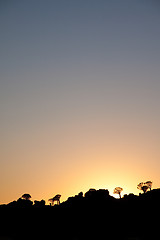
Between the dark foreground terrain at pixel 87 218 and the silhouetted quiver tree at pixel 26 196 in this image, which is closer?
the dark foreground terrain at pixel 87 218

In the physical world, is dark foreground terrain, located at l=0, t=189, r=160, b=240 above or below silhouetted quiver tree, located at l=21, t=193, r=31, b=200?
below

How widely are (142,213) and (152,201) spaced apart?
19.2 ft

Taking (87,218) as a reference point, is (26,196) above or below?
above

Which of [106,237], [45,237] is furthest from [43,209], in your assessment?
[106,237]

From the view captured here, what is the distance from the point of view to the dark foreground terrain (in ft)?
255

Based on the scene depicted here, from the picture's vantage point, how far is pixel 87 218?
3359 inches

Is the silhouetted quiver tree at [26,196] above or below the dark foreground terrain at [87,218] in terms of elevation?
above

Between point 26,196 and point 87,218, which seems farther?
point 26,196

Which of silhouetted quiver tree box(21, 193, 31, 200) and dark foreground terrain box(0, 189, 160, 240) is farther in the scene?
silhouetted quiver tree box(21, 193, 31, 200)

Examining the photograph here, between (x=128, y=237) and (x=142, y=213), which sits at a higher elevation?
(x=142, y=213)

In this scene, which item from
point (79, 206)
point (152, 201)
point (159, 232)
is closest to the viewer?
point (159, 232)

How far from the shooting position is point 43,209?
302ft

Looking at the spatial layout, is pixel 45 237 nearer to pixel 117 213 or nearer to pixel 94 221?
pixel 94 221

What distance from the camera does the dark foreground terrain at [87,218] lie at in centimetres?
7769
